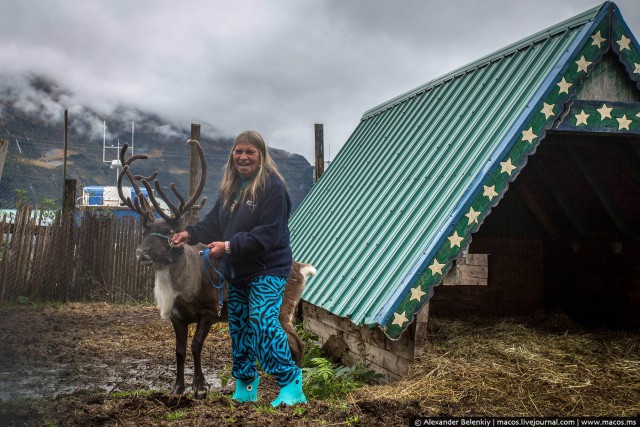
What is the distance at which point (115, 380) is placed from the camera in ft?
20.8

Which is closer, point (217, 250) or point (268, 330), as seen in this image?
point (217, 250)

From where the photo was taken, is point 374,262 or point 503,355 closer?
point 503,355

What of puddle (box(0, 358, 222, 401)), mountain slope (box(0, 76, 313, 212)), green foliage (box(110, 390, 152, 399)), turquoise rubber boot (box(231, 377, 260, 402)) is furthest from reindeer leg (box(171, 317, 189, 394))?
mountain slope (box(0, 76, 313, 212))

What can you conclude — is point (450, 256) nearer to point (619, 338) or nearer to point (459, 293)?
point (619, 338)

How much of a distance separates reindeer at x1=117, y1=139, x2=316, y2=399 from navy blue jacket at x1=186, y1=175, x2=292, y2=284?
929 mm

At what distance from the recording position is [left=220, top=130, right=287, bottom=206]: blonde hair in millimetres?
4469

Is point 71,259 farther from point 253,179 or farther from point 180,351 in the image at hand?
point 253,179

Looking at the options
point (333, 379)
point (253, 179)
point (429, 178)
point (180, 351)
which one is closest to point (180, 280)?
point (180, 351)

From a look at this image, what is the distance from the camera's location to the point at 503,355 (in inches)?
216

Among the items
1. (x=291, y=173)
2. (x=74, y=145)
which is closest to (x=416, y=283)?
(x=291, y=173)

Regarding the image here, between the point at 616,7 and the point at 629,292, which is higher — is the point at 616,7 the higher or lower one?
the higher one

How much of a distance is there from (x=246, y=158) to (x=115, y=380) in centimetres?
331

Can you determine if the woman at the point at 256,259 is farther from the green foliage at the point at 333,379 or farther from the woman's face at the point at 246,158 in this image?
the green foliage at the point at 333,379

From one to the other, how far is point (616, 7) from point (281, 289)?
12.6 feet
